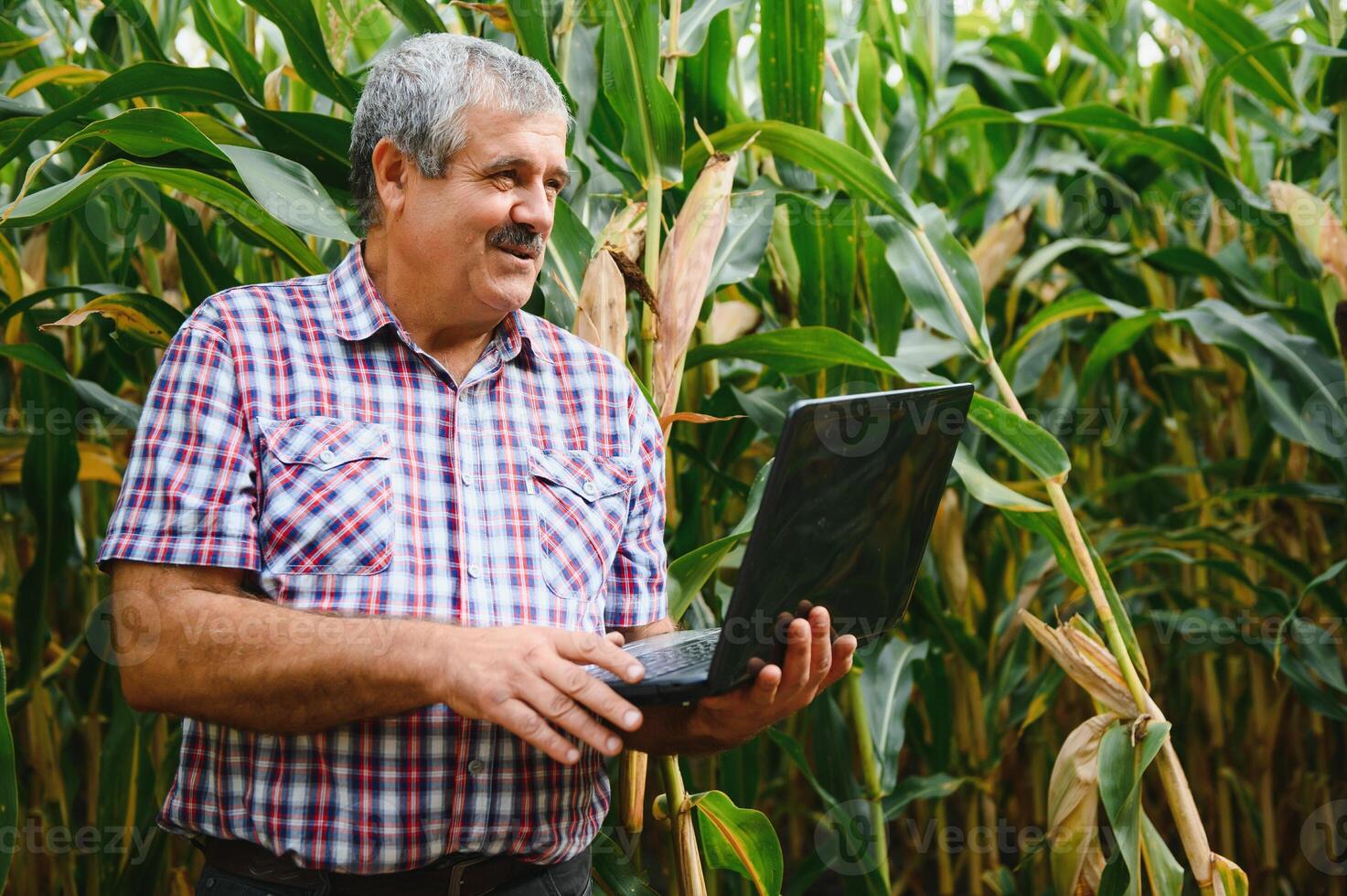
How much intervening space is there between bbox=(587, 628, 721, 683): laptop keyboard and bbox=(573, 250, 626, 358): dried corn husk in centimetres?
32

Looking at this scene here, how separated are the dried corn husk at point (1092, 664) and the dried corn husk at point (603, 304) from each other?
1.72 ft

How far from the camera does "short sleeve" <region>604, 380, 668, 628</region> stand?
1.03 metres

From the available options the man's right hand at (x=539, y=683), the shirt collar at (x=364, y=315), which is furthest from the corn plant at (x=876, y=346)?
the man's right hand at (x=539, y=683)

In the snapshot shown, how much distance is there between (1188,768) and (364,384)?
1.71 m

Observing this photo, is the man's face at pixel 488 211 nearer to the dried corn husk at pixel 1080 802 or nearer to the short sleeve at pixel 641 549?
the short sleeve at pixel 641 549

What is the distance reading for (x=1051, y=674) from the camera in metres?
1.61

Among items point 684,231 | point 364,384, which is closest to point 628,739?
point 364,384

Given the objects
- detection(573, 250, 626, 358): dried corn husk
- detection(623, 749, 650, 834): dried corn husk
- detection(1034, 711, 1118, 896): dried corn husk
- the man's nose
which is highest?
the man's nose

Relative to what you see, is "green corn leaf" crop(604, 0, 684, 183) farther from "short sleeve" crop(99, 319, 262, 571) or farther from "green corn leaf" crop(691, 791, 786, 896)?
"green corn leaf" crop(691, 791, 786, 896)

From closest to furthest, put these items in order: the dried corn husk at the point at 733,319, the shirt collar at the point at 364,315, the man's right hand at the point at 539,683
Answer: the man's right hand at the point at 539,683, the shirt collar at the point at 364,315, the dried corn husk at the point at 733,319

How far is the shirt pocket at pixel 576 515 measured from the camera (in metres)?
0.94

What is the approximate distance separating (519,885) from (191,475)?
0.41 meters

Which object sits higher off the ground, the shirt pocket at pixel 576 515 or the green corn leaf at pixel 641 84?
the green corn leaf at pixel 641 84

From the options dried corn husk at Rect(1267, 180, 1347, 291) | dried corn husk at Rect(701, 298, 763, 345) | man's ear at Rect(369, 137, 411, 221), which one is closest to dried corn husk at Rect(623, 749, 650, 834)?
man's ear at Rect(369, 137, 411, 221)
